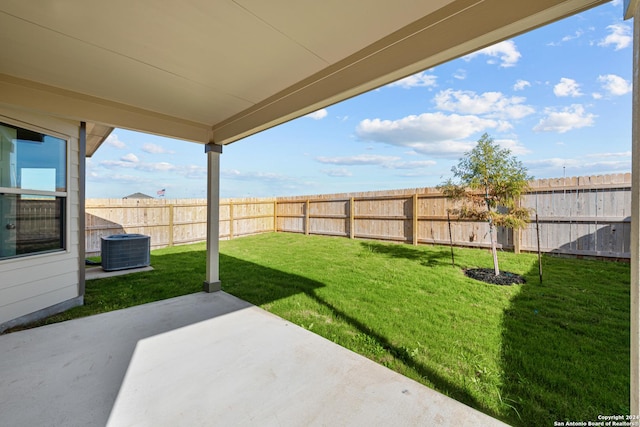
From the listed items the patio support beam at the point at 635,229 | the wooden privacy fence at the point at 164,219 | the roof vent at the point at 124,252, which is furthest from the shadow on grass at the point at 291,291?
the wooden privacy fence at the point at 164,219

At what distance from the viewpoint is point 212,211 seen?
4125 millimetres

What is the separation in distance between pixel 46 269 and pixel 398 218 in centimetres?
751

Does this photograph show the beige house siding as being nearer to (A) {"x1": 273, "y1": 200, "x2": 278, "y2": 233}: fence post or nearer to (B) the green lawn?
(B) the green lawn

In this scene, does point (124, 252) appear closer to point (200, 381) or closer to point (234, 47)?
point (200, 381)

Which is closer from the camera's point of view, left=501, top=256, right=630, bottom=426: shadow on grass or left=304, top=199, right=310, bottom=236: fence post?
left=501, top=256, right=630, bottom=426: shadow on grass

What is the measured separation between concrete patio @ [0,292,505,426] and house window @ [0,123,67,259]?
1.00 metres

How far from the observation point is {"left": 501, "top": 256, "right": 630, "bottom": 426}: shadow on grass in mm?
1768

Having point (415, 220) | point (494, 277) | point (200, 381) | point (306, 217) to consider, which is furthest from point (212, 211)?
point (306, 217)

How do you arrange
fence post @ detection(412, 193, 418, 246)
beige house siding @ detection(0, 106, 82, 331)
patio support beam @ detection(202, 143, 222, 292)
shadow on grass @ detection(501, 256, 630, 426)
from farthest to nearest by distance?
1. fence post @ detection(412, 193, 418, 246)
2. patio support beam @ detection(202, 143, 222, 292)
3. beige house siding @ detection(0, 106, 82, 331)
4. shadow on grass @ detection(501, 256, 630, 426)

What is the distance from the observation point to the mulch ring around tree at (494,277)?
4391 mm

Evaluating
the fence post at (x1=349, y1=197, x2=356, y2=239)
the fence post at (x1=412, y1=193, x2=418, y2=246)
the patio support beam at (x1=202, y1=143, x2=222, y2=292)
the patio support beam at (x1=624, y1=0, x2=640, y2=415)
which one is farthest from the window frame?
the fence post at (x1=412, y1=193, x2=418, y2=246)

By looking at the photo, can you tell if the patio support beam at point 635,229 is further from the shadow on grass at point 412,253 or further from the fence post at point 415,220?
the fence post at point 415,220

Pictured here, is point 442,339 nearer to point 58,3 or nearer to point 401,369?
point 401,369

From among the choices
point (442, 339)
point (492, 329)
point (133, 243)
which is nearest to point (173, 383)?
point (442, 339)
